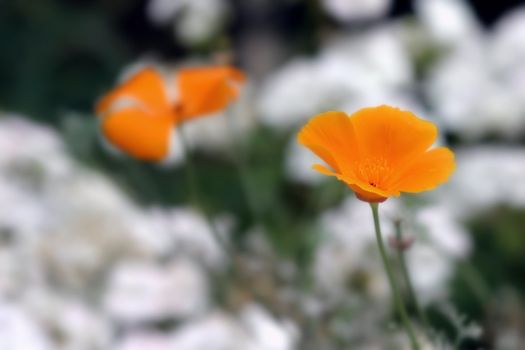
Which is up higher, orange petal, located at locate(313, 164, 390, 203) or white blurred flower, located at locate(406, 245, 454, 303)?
white blurred flower, located at locate(406, 245, 454, 303)

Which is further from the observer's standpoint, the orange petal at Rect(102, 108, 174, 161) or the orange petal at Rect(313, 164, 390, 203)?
the orange petal at Rect(102, 108, 174, 161)

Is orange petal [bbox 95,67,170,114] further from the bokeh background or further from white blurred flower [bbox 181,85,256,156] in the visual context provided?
white blurred flower [bbox 181,85,256,156]

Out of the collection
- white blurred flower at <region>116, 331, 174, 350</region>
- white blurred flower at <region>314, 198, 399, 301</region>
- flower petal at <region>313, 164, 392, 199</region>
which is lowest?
flower petal at <region>313, 164, 392, 199</region>

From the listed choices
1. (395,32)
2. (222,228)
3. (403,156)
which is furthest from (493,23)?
(403,156)

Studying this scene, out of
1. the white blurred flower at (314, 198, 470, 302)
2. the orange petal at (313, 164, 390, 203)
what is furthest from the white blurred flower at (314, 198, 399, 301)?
the orange petal at (313, 164, 390, 203)

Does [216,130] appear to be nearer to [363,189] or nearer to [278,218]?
[278,218]

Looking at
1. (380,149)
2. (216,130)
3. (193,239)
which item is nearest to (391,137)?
(380,149)
